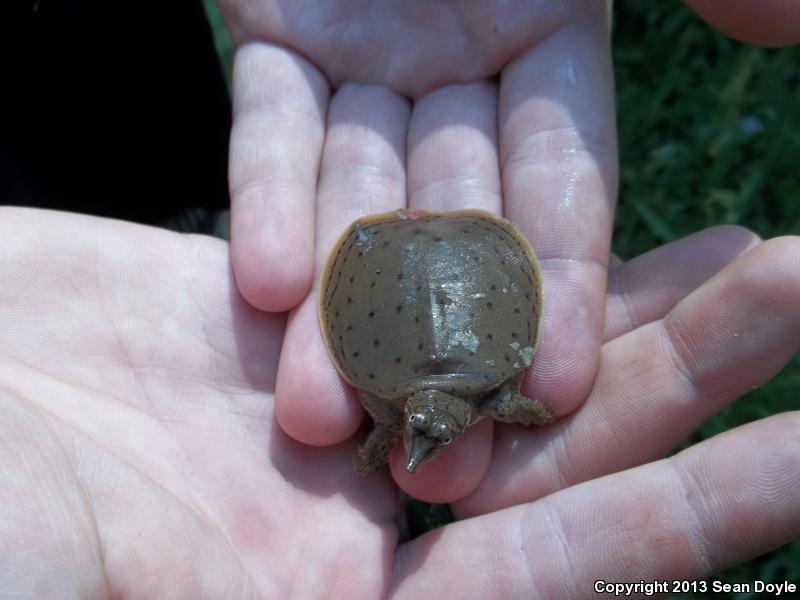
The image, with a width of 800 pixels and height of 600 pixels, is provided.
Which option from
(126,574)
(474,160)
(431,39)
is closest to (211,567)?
(126,574)

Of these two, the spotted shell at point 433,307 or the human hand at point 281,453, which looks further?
the spotted shell at point 433,307

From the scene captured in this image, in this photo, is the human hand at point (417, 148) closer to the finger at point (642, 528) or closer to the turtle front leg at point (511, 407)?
the turtle front leg at point (511, 407)

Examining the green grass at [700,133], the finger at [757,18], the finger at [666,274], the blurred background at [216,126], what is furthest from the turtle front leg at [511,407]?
the green grass at [700,133]

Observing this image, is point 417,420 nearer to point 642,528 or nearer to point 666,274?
point 642,528

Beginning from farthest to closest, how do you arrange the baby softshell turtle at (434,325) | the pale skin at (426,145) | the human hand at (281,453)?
the pale skin at (426,145) → the baby softshell turtle at (434,325) → the human hand at (281,453)

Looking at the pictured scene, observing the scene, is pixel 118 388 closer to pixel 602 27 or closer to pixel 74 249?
pixel 74 249

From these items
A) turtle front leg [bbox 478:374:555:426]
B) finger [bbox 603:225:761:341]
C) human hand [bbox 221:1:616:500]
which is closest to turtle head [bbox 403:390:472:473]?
turtle front leg [bbox 478:374:555:426]

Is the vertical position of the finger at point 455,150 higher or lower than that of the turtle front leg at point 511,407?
higher
